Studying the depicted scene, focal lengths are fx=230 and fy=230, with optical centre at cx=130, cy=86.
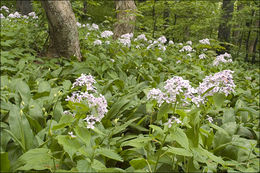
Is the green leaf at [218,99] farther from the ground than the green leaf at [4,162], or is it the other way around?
the green leaf at [218,99]

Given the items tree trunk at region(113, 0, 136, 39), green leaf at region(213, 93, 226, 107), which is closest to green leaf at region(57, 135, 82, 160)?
green leaf at region(213, 93, 226, 107)

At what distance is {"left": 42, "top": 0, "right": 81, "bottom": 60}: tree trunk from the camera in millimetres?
4023

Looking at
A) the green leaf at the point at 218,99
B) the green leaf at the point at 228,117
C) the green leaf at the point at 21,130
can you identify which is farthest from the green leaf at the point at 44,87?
the green leaf at the point at 228,117

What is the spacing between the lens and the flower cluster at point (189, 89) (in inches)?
53.5

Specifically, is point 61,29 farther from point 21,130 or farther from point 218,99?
point 218,99

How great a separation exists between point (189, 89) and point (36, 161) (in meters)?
0.96

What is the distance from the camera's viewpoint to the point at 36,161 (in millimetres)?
1230

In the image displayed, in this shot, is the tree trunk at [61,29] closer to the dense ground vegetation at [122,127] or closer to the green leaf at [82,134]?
the dense ground vegetation at [122,127]

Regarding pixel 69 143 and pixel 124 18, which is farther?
pixel 124 18

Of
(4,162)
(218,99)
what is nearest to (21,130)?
(4,162)

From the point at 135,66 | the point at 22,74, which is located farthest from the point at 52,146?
the point at 135,66

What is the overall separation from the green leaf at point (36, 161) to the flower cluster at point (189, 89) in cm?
72

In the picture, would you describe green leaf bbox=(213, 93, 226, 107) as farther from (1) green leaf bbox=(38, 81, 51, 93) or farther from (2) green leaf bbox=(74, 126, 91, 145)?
(1) green leaf bbox=(38, 81, 51, 93)

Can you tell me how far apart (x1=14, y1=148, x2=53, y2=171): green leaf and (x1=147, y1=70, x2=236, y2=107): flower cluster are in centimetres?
72
